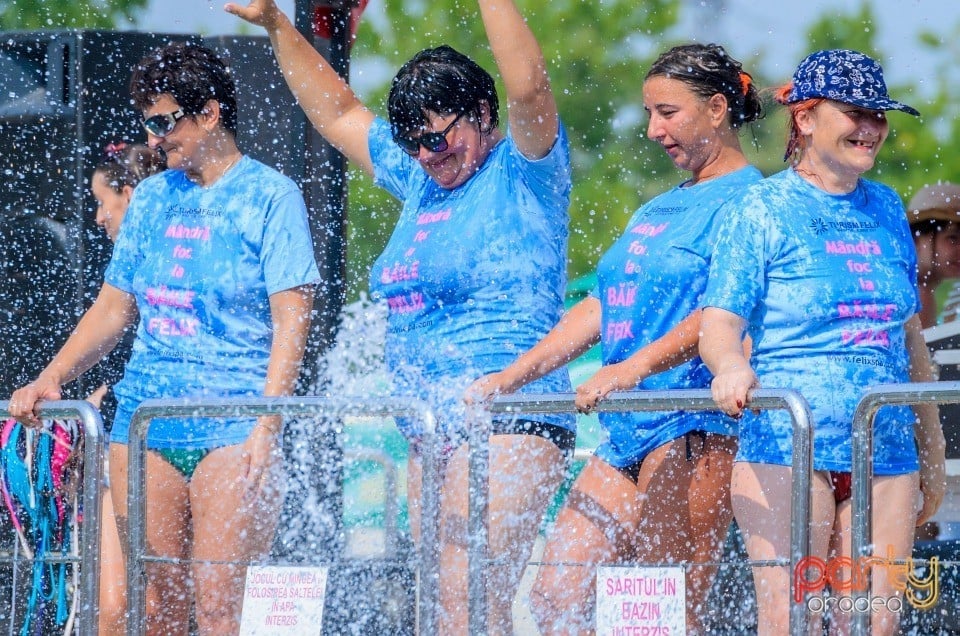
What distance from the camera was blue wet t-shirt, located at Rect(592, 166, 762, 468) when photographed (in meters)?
3.35

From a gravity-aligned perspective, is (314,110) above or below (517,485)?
above

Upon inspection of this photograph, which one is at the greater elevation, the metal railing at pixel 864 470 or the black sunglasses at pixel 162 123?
the black sunglasses at pixel 162 123

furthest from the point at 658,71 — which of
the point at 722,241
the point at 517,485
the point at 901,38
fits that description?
the point at 901,38

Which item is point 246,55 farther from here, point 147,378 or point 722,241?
point 722,241

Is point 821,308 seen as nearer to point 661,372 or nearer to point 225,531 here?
point 661,372

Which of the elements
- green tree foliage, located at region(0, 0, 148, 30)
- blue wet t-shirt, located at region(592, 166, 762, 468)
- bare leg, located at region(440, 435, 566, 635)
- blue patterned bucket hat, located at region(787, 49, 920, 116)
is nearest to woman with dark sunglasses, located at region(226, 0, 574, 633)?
bare leg, located at region(440, 435, 566, 635)

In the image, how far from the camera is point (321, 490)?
17.2 feet

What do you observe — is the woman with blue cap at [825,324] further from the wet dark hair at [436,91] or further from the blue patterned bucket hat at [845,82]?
the wet dark hair at [436,91]

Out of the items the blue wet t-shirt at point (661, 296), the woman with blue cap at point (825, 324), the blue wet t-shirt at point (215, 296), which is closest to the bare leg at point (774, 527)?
the woman with blue cap at point (825, 324)

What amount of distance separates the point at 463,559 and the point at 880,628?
94 centimetres

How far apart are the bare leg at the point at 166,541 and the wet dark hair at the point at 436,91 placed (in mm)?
1080

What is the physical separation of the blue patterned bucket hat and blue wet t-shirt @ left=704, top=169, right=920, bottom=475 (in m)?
0.22

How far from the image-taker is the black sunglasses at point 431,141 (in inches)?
139

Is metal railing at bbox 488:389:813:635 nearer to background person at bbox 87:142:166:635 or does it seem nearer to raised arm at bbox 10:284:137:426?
raised arm at bbox 10:284:137:426
